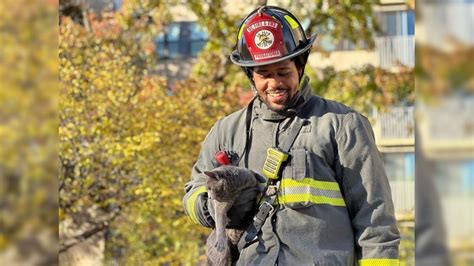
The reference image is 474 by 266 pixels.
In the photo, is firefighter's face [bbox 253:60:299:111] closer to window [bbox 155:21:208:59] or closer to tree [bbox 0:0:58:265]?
tree [bbox 0:0:58:265]

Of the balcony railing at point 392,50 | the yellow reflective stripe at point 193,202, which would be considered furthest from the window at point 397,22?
the yellow reflective stripe at point 193,202

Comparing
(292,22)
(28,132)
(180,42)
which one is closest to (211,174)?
(292,22)

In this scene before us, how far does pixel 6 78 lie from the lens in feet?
10.4

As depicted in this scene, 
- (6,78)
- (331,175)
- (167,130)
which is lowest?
(167,130)

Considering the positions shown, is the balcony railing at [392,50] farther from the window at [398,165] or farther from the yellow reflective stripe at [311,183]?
the yellow reflective stripe at [311,183]

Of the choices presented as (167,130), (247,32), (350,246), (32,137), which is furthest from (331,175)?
(167,130)

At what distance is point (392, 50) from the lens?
20672 millimetres

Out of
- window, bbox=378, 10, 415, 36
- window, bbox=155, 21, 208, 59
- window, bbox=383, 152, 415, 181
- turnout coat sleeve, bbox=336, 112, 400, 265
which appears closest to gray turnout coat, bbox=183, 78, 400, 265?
turnout coat sleeve, bbox=336, 112, 400, 265

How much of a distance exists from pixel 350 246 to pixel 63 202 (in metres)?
14.0

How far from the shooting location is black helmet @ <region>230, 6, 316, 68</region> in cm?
371

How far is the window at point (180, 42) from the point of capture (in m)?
23.8

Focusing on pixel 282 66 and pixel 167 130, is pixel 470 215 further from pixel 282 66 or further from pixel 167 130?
pixel 167 130

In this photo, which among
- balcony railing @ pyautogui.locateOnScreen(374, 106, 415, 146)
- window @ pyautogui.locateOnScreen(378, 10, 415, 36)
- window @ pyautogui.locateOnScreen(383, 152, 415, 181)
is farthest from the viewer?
balcony railing @ pyautogui.locateOnScreen(374, 106, 415, 146)

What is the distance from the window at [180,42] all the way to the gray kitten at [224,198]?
1991cm
